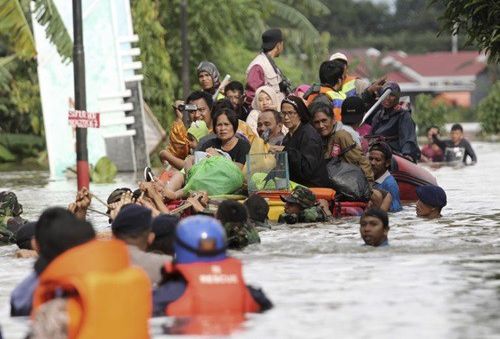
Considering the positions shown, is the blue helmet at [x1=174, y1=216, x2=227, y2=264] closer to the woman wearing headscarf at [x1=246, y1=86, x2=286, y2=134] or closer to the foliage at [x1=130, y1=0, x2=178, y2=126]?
the woman wearing headscarf at [x1=246, y1=86, x2=286, y2=134]

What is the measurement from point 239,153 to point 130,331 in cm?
991

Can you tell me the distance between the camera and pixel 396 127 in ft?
72.3

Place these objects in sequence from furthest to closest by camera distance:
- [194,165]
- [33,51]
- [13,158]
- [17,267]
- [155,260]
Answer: [13,158] → [33,51] → [194,165] → [17,267] → [155,260]

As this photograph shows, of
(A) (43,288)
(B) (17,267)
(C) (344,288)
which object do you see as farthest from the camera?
(B) (17,267)

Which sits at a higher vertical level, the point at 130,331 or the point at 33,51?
the point at 33,51

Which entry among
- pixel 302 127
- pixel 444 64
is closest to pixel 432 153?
pixel 302 127

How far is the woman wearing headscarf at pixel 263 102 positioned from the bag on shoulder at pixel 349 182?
2.04 m

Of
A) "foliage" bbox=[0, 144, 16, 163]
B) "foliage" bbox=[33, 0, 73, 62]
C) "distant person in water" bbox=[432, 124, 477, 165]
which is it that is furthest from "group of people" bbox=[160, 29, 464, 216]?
"foliage" bbox=[0, 144, 16, 163]

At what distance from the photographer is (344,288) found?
38.9ft

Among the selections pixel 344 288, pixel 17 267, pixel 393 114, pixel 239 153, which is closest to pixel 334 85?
pixel 393 114

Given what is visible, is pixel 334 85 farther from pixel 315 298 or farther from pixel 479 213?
pixel 315 298

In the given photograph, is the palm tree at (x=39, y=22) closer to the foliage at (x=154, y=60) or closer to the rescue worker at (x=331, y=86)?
the rescue worker at (x=331, y=86)

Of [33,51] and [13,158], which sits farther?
[13,158]

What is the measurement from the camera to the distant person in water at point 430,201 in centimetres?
1789
